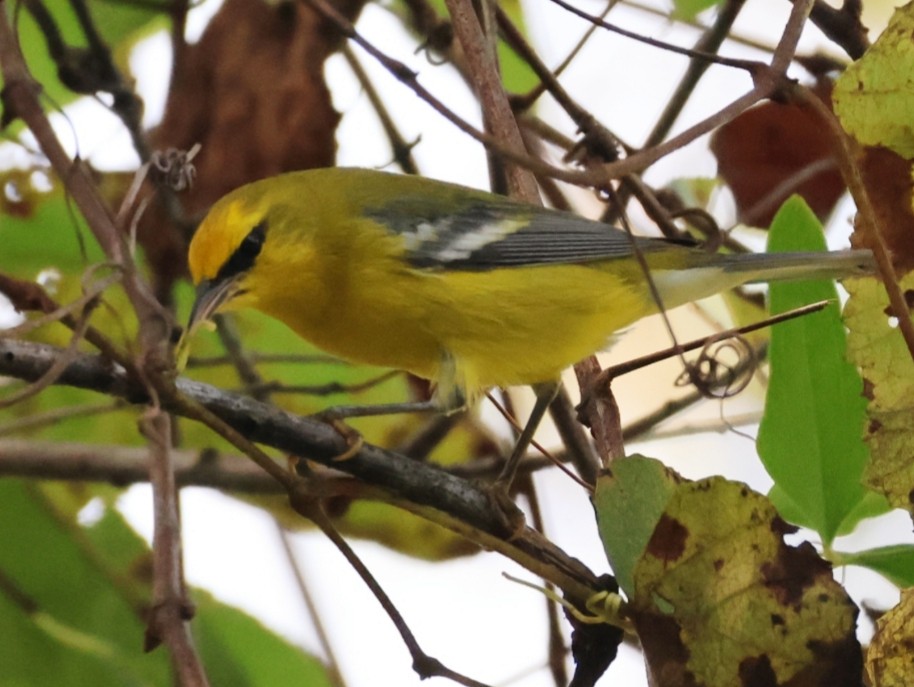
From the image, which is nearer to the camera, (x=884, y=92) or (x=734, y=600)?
(x=734, y=600)

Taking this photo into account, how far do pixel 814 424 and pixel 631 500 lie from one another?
0.33m

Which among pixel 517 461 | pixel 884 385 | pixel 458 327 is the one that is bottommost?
pixel 884 385

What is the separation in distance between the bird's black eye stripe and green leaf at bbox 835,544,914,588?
3.47 ft

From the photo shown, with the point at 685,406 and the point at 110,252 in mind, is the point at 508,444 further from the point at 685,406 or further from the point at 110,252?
the point at 110,252

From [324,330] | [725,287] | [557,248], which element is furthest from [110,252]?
[725,287]

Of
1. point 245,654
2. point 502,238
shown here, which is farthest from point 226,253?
point 245,654

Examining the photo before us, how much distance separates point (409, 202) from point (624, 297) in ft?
1.51

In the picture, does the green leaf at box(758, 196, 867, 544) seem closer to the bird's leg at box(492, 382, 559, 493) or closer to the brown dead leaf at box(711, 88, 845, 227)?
the bird's leg at box(492, 382, 559, 493)

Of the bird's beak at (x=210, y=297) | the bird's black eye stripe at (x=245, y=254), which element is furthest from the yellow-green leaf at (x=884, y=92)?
the bird's black eye stripe at (x=245, y=254)

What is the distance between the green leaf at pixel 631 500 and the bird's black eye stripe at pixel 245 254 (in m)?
0.92

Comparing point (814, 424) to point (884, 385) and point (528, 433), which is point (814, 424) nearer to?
point (884, 385)

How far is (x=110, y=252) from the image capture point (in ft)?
4.03

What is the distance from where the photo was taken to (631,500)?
117 centimetres

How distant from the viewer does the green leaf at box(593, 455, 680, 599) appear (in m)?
1.17
